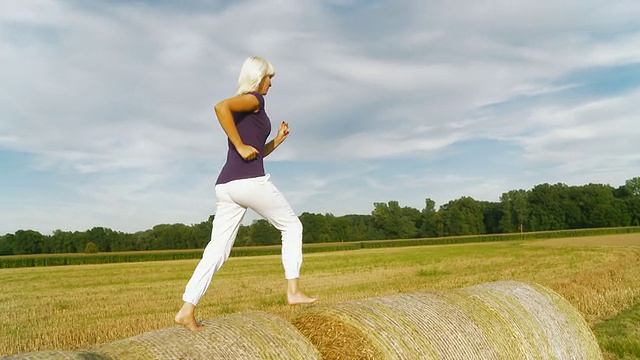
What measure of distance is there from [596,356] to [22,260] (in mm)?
46242

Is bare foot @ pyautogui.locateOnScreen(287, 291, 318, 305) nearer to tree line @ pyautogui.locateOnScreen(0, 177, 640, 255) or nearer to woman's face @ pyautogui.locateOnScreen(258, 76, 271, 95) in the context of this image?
woman's face @ pyautogui.locateOnScreen(258, 76, 271, 95)

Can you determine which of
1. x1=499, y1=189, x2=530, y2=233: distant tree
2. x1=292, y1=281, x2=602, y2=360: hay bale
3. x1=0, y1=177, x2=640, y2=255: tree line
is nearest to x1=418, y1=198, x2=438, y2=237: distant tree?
Result: x1=0, y1=177, x2=640, y2=255: tree line

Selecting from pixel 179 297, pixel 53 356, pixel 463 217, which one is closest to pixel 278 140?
pixel 53 356

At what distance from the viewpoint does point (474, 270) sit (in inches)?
765

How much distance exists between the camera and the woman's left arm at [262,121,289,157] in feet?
13.9

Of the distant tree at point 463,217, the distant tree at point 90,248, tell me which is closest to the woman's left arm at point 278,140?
the distant tree at point 90,248

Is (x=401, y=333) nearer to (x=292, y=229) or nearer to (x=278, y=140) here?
(x=292, y=229)

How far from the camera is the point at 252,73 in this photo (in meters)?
3.86

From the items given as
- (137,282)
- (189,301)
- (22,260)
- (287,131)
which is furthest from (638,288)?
(22,260)

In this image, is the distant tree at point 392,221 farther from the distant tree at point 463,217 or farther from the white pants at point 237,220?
the white pants at point 237,220

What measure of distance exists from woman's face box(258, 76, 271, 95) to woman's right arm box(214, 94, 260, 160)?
225 mm

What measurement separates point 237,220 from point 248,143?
0.53 meters

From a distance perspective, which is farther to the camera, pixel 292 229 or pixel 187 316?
pixel 292 229

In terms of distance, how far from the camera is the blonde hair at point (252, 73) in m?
3.85
